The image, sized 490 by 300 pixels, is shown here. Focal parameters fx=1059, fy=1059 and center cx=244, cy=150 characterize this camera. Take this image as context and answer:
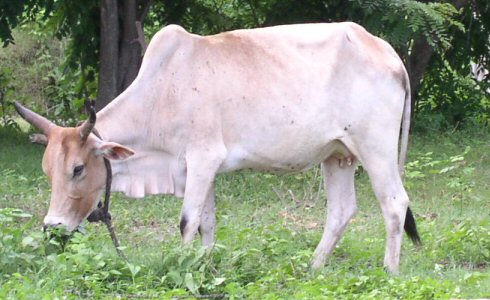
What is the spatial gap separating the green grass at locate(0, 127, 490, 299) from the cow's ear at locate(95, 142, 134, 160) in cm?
51

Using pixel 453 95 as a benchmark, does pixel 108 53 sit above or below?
above

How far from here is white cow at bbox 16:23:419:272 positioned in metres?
6.25

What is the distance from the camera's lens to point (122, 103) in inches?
256

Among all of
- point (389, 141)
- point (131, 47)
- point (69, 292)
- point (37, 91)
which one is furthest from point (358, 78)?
point (37, 91)

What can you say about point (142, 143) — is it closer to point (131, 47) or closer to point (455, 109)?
point (131, 47)

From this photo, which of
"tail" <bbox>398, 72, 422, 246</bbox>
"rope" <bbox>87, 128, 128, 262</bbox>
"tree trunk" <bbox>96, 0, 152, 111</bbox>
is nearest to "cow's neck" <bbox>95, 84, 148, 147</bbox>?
"rope" <bbox>87, 128, 128, 262</bbox>

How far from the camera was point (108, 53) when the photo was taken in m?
10.3

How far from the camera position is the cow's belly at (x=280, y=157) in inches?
253

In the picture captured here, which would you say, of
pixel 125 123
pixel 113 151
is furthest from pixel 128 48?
pixel 113 151

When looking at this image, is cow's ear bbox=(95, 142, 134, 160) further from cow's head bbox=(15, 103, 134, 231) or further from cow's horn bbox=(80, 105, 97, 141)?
cow's horn bbox=(80, 105, 97, 141)

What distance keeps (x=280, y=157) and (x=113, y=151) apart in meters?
1.04

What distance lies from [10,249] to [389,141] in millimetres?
2419

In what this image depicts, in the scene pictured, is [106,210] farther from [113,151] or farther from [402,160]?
[402,160]

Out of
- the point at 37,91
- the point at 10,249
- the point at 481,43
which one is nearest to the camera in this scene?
the point at 10,249
